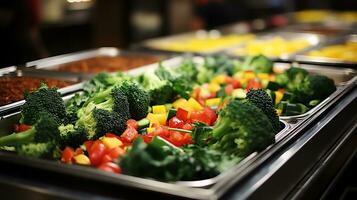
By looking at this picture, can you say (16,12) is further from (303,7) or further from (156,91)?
(303,7)

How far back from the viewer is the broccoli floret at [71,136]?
227 centimetres

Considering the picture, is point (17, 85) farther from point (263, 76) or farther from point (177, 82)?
point (263, 76)

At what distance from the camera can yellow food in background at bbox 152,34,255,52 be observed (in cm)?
520

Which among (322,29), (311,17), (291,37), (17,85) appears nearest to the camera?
(17,85)

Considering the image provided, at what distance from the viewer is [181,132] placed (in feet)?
7.86

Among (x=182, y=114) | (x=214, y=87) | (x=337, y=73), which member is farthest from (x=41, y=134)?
(x=337, y=73)

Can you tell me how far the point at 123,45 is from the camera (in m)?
7.13

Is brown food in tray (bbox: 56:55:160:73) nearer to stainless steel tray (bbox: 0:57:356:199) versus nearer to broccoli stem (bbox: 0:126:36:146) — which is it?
broccoli stem (bbox: 0:126:36:146)

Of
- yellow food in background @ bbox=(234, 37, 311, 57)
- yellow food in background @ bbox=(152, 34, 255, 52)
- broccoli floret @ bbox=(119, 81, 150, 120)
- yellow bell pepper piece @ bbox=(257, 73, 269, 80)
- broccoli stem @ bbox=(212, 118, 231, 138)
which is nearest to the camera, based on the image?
broccoli stem @ bbox=(212, 118, 231, 138)

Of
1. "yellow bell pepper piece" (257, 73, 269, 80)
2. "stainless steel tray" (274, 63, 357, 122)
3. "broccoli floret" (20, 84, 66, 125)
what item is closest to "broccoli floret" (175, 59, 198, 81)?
"yellow bell pepper piece" (257, 73, 269, 80)

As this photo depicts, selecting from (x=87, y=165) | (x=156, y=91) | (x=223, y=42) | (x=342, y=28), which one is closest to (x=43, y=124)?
(x=87, y=165)

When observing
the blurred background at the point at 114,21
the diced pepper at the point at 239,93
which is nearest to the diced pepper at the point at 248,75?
the diced pepper at the point at 239,93

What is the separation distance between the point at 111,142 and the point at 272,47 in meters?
3.28

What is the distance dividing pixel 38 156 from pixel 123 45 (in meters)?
5.21
